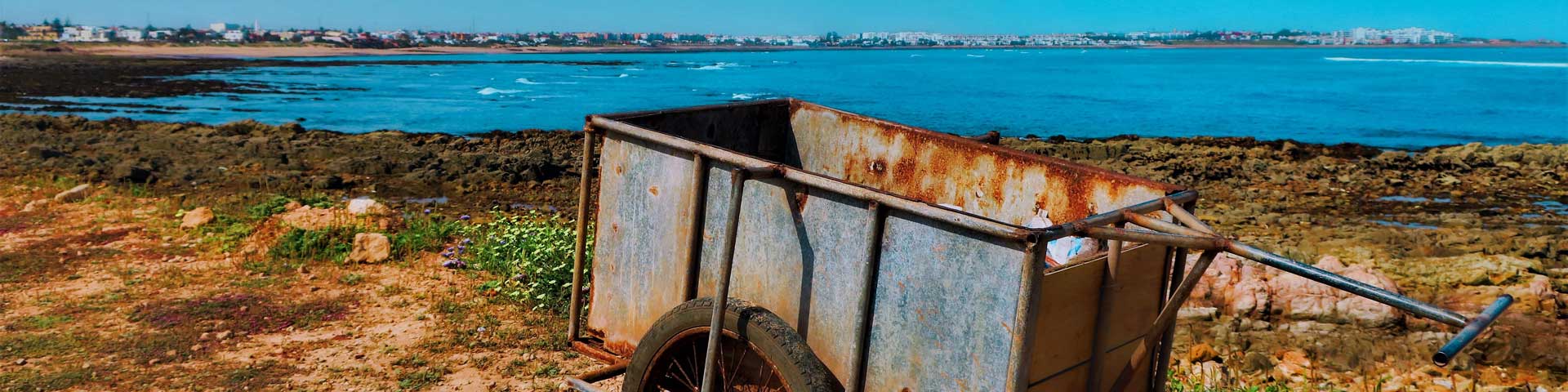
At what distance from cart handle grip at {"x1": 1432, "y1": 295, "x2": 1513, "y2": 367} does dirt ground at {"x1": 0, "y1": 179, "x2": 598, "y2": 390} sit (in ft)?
14.4

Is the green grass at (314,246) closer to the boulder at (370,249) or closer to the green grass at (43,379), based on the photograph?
the boulder at (370,249)

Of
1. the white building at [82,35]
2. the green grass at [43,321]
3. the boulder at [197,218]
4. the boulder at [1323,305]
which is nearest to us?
the green grass at [43,321]

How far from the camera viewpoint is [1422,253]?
35.9 feet

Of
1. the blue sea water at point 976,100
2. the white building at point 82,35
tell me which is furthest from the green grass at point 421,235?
the white building at point 82,35

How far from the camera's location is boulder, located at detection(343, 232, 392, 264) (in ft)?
27.4

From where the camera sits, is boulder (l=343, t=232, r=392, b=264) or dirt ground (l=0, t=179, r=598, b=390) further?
boulder (l=343, t=232, r=392, b=264)

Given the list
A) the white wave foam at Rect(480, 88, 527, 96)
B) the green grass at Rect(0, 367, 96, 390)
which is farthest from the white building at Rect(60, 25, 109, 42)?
the green grass at Rect(0, 367, 96, 390)

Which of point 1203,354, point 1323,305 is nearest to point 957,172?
point 1203,354

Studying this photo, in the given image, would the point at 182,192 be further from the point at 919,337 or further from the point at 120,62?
the point at 120,62

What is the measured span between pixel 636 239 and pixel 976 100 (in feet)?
148

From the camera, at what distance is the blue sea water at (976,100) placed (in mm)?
32125

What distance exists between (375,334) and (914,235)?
462 cm

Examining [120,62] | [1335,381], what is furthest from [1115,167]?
[120,62]

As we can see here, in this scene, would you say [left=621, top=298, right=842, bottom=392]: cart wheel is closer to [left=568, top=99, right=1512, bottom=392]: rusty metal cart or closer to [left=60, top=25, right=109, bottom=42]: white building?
[left=568, top=99, right=1512, bottom=392]: rusty metal cart
